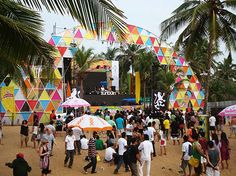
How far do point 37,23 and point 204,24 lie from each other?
1430cm

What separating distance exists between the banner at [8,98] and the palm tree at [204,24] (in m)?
12.5

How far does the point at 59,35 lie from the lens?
30.8 metres

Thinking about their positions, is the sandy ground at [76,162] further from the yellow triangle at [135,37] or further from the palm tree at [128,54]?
the palm tree at [128,54]

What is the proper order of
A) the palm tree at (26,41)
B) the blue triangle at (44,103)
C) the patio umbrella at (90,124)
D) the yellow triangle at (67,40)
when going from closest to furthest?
the palm tree at (26,41) < the patio umbrella at (90,124) < the blue triangle at (44,103) < the yellow triangle at (67,40)

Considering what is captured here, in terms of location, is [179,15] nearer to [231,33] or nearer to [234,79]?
[231,33]

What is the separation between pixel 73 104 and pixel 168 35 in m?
6.77

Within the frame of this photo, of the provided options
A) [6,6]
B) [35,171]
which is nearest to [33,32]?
[6,6]

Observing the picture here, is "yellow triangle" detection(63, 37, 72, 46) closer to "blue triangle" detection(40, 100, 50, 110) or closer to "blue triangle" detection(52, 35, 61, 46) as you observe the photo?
"blue triangle" detection(52, 35, 61, 46)

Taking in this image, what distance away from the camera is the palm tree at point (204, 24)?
18703 mm

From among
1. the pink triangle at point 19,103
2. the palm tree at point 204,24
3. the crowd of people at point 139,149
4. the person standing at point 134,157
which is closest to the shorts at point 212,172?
the crowd of people at point 139,149

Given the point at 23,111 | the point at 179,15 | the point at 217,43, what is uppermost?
the point at 179,15

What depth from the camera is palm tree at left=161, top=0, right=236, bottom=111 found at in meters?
18.7

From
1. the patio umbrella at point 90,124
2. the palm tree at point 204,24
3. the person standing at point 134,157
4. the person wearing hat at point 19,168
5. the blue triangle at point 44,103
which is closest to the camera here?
the person wearing hat at point 19,168

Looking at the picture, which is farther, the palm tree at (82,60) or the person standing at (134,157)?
the palm tree at (82,60)
